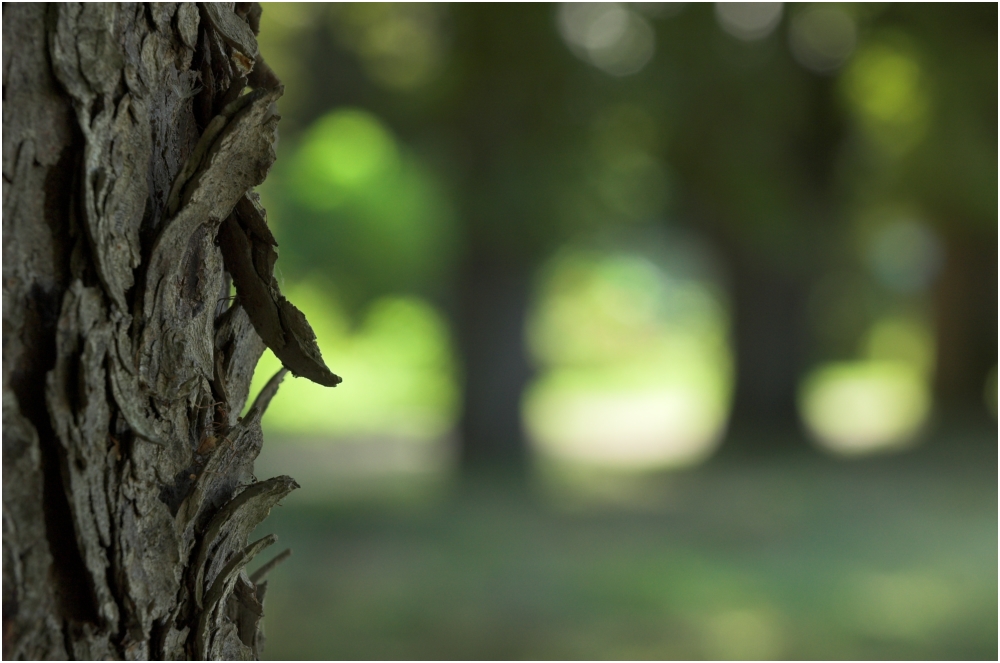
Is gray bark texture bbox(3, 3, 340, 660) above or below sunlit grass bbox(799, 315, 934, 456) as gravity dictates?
below

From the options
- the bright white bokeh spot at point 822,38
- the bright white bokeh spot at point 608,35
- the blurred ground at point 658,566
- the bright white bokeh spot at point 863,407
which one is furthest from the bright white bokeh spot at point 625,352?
the bright white bokeh spot at point 608,35

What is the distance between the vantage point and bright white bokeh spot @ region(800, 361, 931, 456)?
31.0 ft

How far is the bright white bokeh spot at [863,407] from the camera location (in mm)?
9438

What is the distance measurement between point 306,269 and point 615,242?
3447mm

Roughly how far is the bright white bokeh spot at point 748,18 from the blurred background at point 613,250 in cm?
3

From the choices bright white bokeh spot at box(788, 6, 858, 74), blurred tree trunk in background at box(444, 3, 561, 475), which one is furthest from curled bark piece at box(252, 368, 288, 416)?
bright white bokeh spot at box(788, 6, 858, 74)

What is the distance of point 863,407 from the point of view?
12.7m

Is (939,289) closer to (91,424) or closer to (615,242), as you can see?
(615,242)

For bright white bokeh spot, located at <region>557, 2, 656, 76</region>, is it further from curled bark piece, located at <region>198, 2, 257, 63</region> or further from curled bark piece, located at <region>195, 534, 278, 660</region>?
curled bark piece, located at <region>195, 534, 278, 660</region>

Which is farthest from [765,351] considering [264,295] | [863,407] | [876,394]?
[264,295]

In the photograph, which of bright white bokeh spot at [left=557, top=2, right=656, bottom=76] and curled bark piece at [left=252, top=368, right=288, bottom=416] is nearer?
curled bark piece at [left=252, top=368, right=288, bottom=416]

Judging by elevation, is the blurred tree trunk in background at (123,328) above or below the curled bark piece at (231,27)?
below

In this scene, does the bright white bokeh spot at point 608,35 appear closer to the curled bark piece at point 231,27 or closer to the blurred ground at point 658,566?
the blurred ground at point 658,566

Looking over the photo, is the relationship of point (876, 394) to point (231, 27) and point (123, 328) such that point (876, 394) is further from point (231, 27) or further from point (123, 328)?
point (123, 328)
